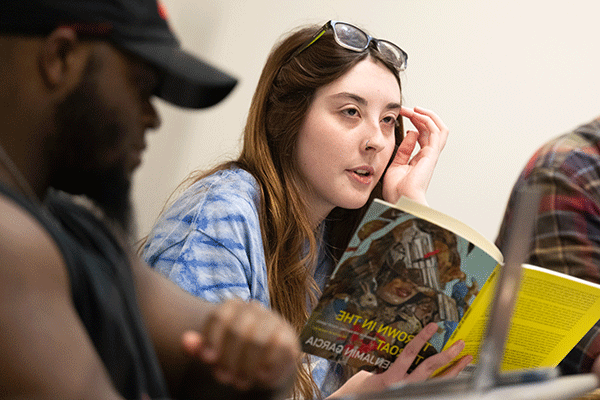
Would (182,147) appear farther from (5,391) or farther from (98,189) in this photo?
(5,391)

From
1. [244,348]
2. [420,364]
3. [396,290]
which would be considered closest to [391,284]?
[396,290]

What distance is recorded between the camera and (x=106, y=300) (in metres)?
0.45

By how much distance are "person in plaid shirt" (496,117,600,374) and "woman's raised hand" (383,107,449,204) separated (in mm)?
178

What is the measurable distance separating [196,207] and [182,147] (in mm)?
1019

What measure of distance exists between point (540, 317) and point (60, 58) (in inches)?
29.6

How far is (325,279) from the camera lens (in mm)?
1249

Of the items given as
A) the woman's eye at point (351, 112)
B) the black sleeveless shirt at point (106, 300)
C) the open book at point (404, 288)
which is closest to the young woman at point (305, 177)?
the woman's eye at point (351, 112)

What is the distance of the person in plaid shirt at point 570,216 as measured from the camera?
1109mm

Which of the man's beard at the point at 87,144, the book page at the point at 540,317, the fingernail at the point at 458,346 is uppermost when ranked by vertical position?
the man's beard at the point at 87,144

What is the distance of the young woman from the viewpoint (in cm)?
100

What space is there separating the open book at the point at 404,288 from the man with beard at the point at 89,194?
314 millimetres

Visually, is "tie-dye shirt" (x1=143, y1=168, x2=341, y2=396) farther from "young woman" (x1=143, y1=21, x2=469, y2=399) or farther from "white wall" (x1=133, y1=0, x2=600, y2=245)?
"white wall" (x1=133, y1=0, x2=600, y2=245)

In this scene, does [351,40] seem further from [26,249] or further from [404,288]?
[26,249]

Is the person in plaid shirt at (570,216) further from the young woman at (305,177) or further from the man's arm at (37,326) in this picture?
the man's arm at (37,326)
